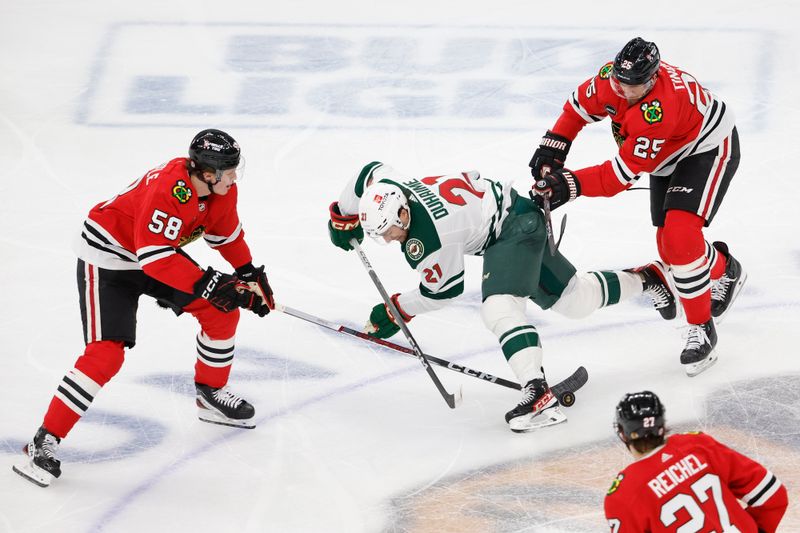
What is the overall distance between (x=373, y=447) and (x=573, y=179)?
125cm

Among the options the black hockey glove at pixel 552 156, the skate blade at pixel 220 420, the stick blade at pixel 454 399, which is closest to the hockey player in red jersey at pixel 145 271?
the skate blade at pixel 220 420

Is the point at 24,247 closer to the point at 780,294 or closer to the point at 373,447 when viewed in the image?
the point at 373,447

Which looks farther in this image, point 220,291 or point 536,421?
point 536,421

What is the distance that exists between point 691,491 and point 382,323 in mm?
2030

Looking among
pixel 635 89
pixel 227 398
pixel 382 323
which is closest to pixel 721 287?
pixel 635 89

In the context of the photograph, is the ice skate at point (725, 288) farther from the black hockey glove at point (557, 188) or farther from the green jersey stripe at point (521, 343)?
the green jersey stripe at point (521, 343)

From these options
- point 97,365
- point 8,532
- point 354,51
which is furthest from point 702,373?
point 354,51

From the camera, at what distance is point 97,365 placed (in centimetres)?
403

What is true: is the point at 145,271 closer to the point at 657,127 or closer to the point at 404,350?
the point at 404,350

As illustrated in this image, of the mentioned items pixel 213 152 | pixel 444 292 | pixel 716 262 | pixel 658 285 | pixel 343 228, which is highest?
pixel 213 152

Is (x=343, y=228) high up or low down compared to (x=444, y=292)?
up

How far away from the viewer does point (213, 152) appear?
394 cm

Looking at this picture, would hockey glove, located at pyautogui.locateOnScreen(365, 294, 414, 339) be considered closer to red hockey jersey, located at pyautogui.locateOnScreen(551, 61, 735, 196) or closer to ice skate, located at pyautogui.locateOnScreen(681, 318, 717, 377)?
red hockey jersey, located at pyautogui.locateOnScreen(551, 61, 735, 196)

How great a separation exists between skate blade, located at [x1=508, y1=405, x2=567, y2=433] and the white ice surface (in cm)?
4
